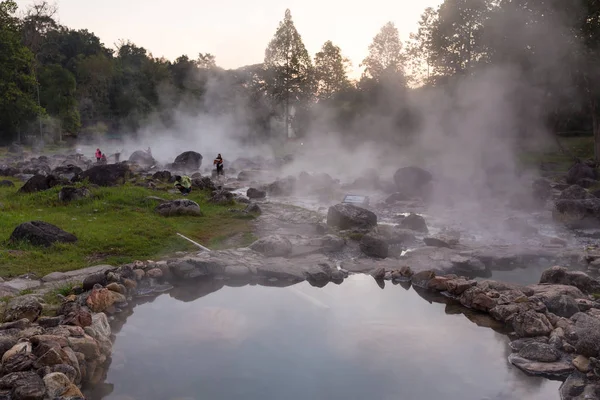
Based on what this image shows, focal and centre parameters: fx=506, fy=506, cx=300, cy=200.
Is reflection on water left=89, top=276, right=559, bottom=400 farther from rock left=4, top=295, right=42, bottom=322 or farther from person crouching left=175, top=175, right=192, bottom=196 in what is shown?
person crouching left=175, top=175, right=192, bottom=196

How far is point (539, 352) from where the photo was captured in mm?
5496

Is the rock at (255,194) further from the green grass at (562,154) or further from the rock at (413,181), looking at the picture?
the green grass at (562,154)

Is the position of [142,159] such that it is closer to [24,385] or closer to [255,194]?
[255,194]

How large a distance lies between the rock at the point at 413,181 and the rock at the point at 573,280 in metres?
8.98

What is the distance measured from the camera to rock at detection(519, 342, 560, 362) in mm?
5402

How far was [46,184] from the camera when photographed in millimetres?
14188

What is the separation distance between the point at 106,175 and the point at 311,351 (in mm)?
12180

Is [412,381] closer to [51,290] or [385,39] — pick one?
[51,290]

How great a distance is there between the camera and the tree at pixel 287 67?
1526 inches

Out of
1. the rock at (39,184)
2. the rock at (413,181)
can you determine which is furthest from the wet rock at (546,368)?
the rock at (39,184)

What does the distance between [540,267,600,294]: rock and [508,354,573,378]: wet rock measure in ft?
7.89

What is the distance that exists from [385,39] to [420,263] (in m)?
30.8

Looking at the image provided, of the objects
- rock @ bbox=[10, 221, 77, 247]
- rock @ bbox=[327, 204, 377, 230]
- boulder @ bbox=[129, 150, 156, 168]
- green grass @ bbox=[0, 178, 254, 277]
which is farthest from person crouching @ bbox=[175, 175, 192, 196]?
boulder @ bbox=[129, 150, 156, 168]

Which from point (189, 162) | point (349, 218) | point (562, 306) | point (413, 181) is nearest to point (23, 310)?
point (562, 306)
